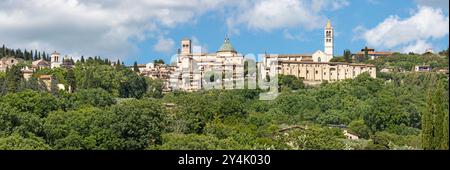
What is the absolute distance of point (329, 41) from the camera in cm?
5272

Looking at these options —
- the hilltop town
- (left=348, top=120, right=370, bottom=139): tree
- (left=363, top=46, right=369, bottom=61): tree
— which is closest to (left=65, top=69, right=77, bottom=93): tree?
the hilltop town

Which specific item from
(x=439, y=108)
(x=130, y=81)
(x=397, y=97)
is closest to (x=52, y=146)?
(x=439, y=108)

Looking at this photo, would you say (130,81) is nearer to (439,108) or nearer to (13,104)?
(13,104)

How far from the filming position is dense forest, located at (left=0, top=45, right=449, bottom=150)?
1831 centimetres

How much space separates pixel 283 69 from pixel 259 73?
16.3 ft

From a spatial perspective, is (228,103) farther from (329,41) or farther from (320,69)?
(329,41)

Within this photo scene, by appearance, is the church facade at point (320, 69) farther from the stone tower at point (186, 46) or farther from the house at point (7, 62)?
the house at point (7, 62)

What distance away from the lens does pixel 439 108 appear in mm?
9711

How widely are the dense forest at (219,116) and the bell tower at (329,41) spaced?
5.86m

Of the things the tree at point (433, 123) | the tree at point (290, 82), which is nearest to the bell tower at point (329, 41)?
the tree at point (290, 82)

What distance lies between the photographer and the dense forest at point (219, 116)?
18.3m

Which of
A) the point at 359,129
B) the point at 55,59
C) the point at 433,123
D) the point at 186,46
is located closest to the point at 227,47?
the point at 186,46
